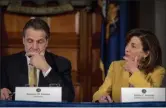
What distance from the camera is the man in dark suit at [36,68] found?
7.08 ft

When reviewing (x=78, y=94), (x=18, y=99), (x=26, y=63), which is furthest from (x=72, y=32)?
(x=18, y=99)

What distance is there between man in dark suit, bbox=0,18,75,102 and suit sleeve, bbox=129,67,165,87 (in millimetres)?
402

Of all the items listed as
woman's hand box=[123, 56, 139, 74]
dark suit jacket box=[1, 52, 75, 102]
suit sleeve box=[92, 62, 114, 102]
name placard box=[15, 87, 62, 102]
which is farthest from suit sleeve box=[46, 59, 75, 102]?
woman's hand box=[123, 56, 139, 74]

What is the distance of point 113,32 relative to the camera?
11.0ft

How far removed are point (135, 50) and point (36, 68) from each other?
61cm

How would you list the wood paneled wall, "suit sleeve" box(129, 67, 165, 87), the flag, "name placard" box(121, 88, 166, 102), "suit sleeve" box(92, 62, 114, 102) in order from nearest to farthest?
"name placard" box(121, 88, 166, 102), "suit sleeve" box(129, 67, 165, 87), "suit sleeve" box(92, 62, 114, 102), the flag, the wood paneled wall

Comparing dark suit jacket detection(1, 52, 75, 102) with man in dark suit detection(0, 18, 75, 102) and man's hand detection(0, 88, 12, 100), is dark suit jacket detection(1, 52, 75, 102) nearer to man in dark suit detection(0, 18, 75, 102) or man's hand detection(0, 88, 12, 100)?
man in dark suit detection(0, 18, 75, 102)

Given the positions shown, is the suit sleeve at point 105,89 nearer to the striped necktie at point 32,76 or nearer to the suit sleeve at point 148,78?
the suit sleeve at point 148,78

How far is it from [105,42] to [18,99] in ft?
5.50

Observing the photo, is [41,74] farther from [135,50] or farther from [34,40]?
[135,50]

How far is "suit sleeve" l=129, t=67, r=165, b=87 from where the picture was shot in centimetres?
201

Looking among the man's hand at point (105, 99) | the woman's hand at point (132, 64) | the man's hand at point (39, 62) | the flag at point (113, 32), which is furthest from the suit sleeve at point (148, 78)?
the flag at point (113, 32)

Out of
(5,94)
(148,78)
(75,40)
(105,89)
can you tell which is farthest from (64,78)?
(75,40)

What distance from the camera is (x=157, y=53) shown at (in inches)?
83.6
